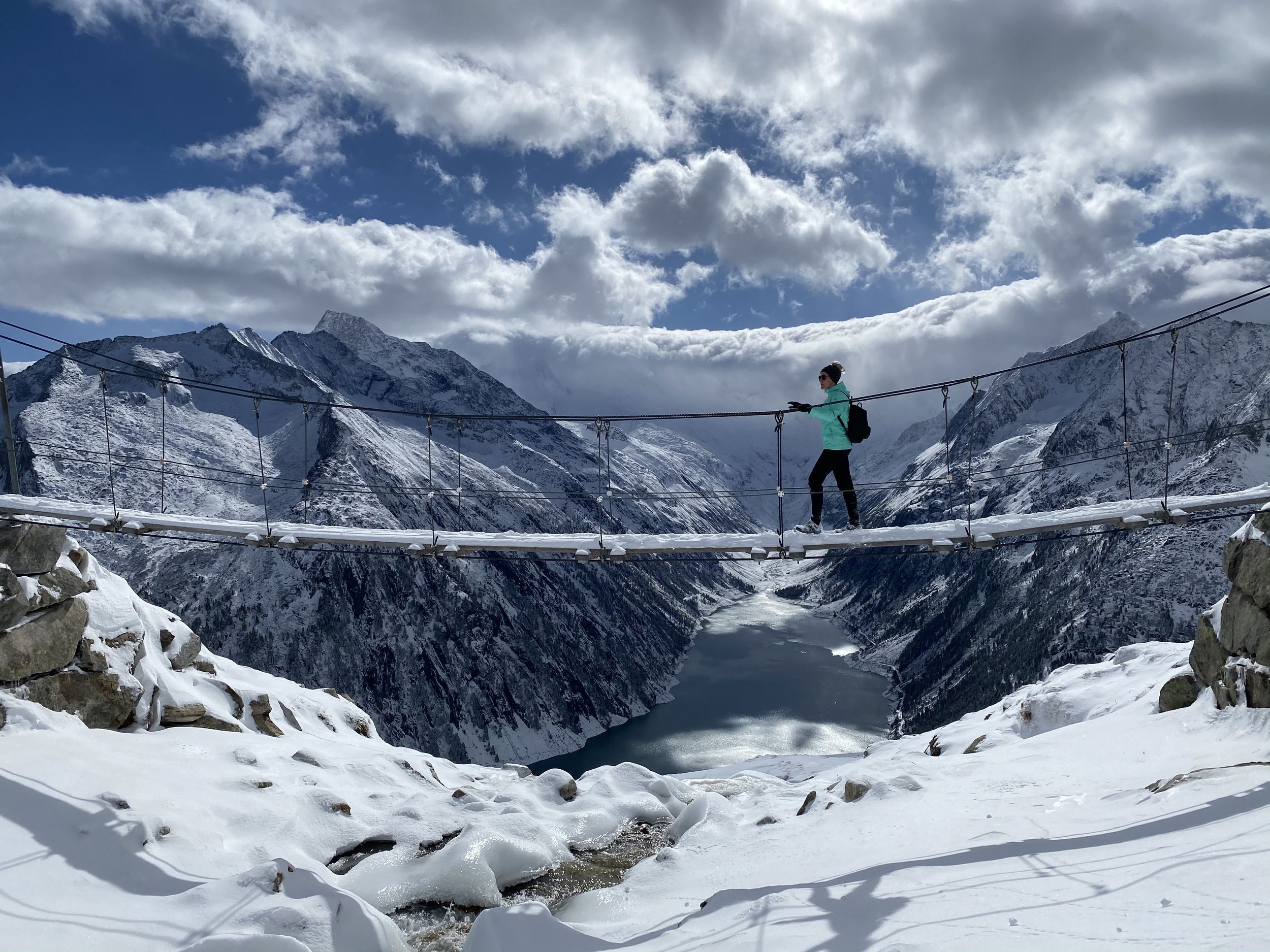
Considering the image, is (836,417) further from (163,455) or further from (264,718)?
(163,455)

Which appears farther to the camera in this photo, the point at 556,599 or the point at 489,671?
the point at 556,599

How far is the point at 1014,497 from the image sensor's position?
187 meters

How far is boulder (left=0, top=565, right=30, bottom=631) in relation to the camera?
1415 cm

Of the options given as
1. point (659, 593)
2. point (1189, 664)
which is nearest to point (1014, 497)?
point (659, 593)

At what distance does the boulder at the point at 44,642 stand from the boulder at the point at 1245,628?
68.5ft

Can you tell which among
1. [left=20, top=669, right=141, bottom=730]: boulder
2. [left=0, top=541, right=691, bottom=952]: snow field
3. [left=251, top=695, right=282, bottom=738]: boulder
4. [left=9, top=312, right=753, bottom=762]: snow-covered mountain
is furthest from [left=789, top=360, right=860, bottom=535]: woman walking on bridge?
[left=9, top=312, right=753, bottom=762]: snow-covered mountain

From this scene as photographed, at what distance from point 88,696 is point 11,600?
7.30 ft

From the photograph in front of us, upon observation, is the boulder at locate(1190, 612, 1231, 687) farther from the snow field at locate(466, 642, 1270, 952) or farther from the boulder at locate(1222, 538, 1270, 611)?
the boulder at locate(1222, 538, 1270, 611)

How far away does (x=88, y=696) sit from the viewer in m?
14.7

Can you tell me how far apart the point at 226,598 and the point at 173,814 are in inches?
4344

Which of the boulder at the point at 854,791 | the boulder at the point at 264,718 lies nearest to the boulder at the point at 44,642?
the boulder at the point at 264,718

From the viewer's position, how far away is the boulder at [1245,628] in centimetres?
1234

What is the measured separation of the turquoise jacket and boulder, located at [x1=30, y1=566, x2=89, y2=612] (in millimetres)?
14888

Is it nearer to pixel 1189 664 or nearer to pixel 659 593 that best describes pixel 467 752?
pixel 659 593
